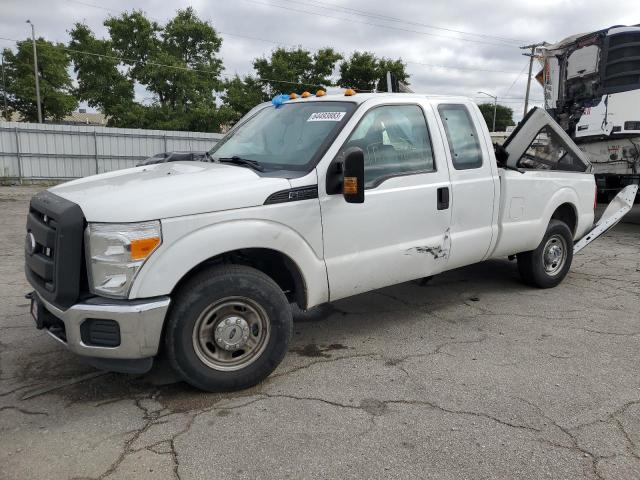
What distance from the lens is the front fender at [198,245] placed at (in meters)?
3.02

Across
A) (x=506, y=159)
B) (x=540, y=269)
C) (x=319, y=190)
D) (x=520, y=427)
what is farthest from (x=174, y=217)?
(x=540, y=269)

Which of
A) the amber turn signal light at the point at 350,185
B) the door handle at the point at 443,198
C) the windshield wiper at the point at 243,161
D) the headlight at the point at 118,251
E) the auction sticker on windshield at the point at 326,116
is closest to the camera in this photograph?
the headlight at the point at 118,251

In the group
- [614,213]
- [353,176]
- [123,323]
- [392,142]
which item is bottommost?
[123,323]

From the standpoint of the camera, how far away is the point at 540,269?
5.81 metres

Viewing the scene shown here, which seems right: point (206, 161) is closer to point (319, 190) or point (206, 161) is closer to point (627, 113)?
point (319, 190)

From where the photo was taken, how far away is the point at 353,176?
353cm

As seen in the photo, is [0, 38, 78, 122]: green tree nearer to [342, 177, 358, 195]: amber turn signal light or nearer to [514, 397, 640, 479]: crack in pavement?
[342, 177, 358, 195]: amber turn signal light

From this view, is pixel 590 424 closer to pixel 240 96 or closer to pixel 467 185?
pixel 467 185

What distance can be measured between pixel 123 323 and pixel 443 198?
2.71 metres

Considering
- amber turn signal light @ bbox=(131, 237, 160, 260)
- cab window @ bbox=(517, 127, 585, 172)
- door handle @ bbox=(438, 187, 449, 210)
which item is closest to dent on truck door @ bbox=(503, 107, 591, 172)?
cab window @ bbox=(517, 127, 585, 172)

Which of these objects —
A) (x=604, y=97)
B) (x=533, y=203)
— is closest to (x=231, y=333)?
(x=533, y=203)

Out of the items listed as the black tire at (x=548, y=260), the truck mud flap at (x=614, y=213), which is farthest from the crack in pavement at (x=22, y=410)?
the truck mud flap at (x=614, y=213)

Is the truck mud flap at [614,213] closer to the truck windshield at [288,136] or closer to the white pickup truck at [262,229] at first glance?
the white pickup truck at [262,229]

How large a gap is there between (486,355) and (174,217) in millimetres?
2569
